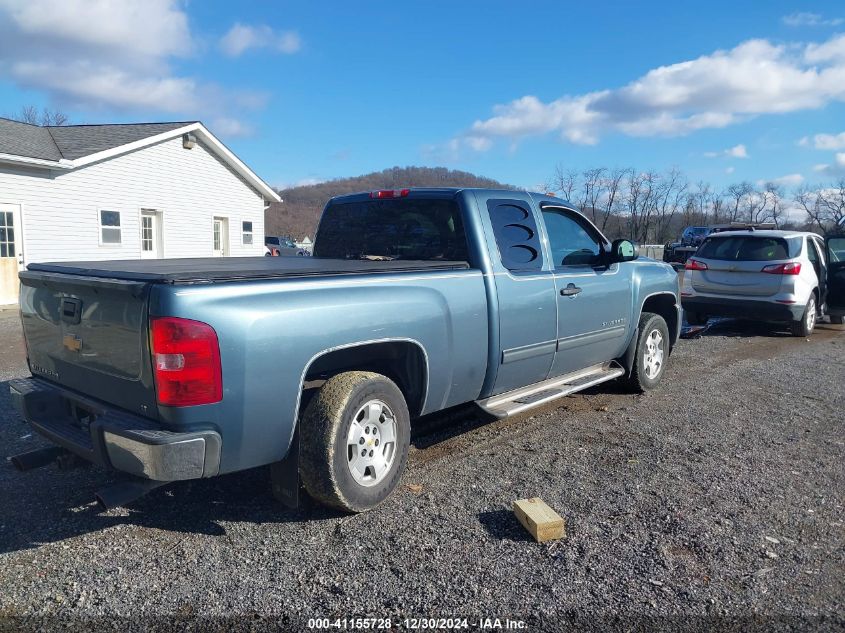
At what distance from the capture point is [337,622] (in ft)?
8.98

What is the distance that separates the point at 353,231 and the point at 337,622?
3.38 m

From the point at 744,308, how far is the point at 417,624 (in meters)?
9.22

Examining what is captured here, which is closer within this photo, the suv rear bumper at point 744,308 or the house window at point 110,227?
the suv rear bumper at point 744,308

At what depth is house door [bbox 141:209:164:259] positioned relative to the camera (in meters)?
17.9

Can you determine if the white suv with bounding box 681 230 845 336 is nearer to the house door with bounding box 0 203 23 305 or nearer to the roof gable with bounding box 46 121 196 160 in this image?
the house door with bounding box 0 203 23 305

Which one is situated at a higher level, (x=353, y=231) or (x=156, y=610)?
(x=353, y=231)

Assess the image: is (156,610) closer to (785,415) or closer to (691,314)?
(785,415)

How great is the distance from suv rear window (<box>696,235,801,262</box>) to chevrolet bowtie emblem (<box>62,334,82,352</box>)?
9731 millimetres

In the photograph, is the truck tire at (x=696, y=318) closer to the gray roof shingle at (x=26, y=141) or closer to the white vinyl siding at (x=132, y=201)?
the white vinyl siding at (x=132, y=201)

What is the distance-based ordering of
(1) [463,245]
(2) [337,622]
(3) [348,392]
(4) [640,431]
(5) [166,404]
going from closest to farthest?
(2) [337,622] → (5) [166,404] → (3) [348,392] → (1) [463,245] → (4) [640,431]

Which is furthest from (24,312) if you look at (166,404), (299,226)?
(299,226)

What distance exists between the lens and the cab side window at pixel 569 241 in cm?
540

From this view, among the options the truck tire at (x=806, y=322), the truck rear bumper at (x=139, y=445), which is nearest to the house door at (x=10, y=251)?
the truck rear bumper at (x=139, y=445)

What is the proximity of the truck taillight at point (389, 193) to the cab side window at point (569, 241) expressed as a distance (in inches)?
47.0
